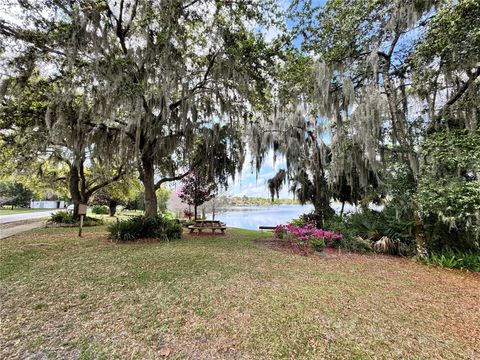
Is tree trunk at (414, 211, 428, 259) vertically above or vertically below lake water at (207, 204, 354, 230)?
above

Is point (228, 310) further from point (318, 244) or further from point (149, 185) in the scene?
point (149, 185)

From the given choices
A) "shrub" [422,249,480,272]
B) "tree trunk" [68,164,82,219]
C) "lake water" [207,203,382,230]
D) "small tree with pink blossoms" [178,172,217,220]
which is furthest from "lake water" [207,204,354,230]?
"tree trunk" [68,164,82,219]

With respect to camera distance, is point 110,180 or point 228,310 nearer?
point 228,310

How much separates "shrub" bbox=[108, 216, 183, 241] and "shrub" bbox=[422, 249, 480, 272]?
678 cm

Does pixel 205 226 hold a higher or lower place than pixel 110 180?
lower

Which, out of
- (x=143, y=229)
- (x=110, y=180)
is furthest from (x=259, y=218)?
(x=143, y=229)

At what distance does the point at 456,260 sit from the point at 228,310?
16.7 ft

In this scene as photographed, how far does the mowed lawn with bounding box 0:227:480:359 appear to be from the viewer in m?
1.94

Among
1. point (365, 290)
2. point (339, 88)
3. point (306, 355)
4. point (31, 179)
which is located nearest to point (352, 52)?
point (339, 88)

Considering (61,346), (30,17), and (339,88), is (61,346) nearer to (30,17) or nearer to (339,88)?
(30,17)

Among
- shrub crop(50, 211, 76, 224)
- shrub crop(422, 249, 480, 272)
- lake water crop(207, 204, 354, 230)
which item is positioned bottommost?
lake water crop(207, 204, 354, 230)

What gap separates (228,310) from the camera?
8.36ft

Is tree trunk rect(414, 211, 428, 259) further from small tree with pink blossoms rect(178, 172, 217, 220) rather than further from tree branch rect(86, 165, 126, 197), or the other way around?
tree branch rect(86, 165, 126, 197)

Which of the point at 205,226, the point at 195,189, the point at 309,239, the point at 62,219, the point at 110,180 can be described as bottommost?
the point at 309,239
